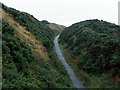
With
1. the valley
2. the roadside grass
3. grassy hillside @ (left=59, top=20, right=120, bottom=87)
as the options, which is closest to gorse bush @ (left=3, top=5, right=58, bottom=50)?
Result: grassy hillside @ (left=59, top=20, right=120, bottom=87)

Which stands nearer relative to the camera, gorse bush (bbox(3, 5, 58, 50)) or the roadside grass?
the roadside grass

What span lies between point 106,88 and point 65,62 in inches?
644

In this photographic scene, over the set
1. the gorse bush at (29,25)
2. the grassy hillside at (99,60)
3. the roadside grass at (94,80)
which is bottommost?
the roadside grass at (94,80)

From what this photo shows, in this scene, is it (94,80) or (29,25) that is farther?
(29,25)

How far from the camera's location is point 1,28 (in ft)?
116

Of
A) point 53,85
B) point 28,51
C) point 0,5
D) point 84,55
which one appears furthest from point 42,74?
point 0,5

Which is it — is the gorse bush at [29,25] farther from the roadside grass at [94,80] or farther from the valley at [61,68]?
the roadside grass at [94,80]

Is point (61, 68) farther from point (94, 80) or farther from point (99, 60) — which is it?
point (94, 80)

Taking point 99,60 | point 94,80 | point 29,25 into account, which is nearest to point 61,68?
point 99,60

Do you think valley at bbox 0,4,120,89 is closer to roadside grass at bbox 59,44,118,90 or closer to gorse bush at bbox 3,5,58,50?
roadside grass at bbox 59,44,118,90

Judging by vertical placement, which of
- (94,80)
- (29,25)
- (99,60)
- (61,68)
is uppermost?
(29,25)

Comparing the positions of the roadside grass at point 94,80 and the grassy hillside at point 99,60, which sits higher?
the grassy hillside at point 99,60

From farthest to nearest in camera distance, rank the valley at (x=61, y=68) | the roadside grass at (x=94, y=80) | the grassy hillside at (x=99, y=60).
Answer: the grassy hillside at (x=99, y=60) < the roadside grass at (x=94, y=80) < the valley at (x=61, y=68)

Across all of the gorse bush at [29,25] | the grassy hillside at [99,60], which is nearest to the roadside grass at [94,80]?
the grassy hillside at [99,60]
